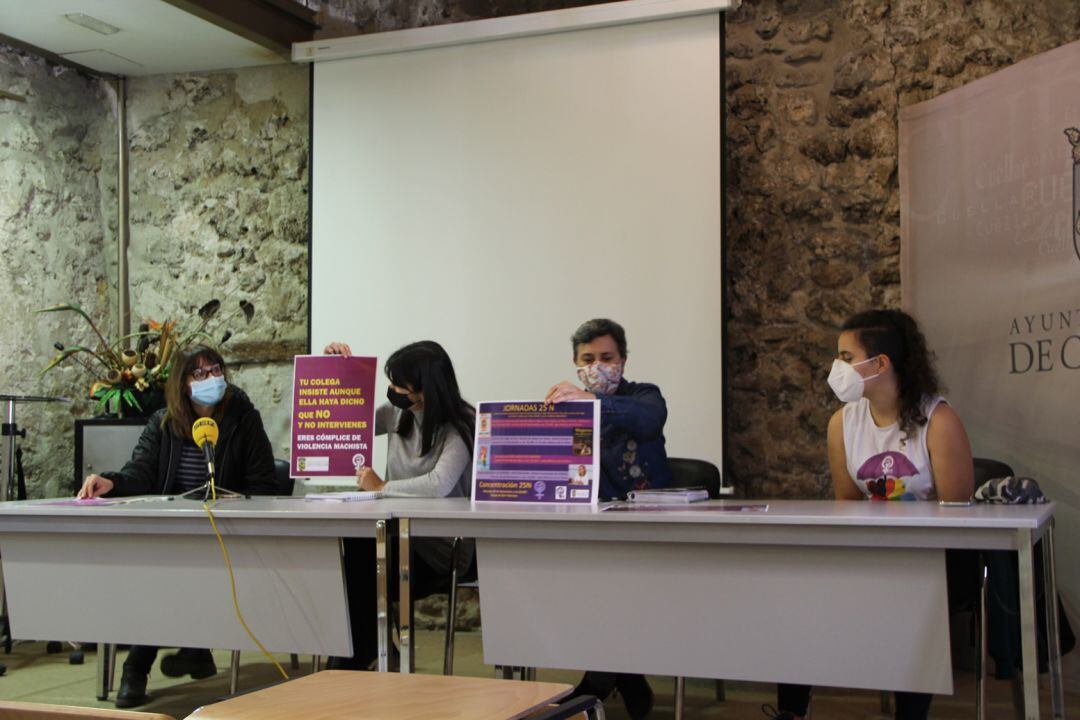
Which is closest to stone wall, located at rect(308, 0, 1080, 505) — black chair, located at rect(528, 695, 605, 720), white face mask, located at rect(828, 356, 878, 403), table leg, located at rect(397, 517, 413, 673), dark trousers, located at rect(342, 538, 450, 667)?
white face mask, located at rect(828, 356, 878, 403)

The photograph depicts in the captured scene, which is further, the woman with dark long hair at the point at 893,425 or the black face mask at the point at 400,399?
the black face mask at the point at 400,399

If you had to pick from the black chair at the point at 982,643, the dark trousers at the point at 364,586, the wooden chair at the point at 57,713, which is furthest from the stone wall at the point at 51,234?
the black chair at the point at 982,643

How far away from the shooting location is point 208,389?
3688 millimetres

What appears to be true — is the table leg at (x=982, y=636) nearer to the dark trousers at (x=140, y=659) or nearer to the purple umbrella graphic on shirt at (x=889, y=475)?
the purple umbrella graphic on shirt at (x=889, y=475)

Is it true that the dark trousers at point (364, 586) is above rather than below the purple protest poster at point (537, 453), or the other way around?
below

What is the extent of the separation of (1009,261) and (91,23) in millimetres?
3924

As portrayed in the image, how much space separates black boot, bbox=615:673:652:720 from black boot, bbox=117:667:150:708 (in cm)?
164

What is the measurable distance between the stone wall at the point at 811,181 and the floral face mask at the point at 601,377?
53.1 inches

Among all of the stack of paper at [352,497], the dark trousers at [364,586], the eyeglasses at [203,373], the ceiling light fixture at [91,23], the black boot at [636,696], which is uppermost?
the ceiling light fixture at [91,23]

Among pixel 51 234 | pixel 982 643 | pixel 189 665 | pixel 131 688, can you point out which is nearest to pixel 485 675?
pixel 189 665

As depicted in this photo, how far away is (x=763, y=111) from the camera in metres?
4.68

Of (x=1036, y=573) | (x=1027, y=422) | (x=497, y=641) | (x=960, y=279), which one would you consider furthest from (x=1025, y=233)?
(x=497, y=641)

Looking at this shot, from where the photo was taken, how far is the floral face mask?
3.43m

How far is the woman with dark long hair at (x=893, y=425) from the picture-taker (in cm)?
298
